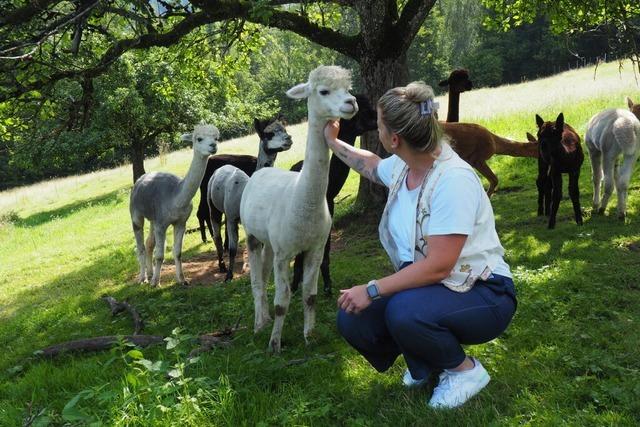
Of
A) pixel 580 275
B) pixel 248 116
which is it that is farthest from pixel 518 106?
pixel 580 275

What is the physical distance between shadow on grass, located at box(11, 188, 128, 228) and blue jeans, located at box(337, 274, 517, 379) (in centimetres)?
1668

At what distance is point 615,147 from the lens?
7.15 metres

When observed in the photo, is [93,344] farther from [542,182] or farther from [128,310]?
[542,182]

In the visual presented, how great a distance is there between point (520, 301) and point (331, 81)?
2314mm

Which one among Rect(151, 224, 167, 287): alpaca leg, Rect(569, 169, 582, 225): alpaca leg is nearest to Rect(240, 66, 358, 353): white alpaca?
Rect(151, 224, 167, 287): alpaca leg

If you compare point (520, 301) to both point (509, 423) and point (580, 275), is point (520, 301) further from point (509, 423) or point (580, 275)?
point (509, 423)

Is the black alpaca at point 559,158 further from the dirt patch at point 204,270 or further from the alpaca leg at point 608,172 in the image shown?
the dirt patch at point 204,270

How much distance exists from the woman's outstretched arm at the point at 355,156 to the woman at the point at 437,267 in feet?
1.99

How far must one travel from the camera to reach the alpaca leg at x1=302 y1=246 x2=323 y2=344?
14.5 ft

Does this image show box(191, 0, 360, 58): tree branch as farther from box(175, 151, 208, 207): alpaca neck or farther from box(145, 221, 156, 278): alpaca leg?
box(145, 221, 156, 278): alpaca leg

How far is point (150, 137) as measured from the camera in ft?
70.9

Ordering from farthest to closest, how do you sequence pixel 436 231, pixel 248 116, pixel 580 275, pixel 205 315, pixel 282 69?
pixel 282 69 < pixel 248 116 < pixel 205 315 < pixel 580 275 < pixel 436 231

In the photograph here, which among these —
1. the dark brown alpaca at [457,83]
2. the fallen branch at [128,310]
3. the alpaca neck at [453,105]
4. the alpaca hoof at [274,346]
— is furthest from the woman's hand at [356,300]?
the alpaca neck at [453,105]

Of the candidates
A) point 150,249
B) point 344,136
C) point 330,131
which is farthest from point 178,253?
point 330,131
